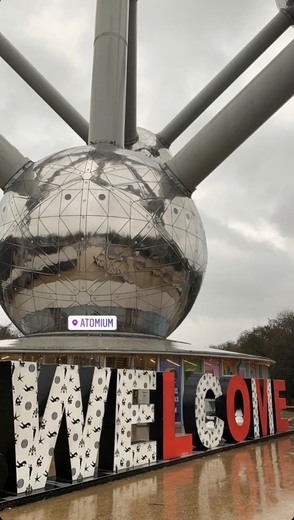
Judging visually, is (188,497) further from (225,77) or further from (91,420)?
(225,77)

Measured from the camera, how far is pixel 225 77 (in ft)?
88.0

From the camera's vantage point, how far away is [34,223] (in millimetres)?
17219

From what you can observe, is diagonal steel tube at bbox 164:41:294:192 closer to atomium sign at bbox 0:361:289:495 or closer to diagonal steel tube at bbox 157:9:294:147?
atomium sign at bbox 0:361:289:495

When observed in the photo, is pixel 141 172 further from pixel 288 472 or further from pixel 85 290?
pixel 288 472

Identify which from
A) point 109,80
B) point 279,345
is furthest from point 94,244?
point 279,345

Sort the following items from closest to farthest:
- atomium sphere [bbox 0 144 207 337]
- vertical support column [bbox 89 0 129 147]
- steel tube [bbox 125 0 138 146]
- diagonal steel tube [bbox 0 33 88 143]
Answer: atomium sphere [bbox 0 144 207 337]
vertical support column [bbox 89 0 129 147]
diagonal steel tube [bbox 0 33 88 143]
steel tube [bbox 125 0 138 146]

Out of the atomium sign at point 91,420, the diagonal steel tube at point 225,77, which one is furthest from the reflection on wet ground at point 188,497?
the diagonal steel tube at point 225,77

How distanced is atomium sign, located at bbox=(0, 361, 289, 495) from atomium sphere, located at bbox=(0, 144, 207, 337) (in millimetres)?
5456

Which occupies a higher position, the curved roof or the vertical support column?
the vertical support column

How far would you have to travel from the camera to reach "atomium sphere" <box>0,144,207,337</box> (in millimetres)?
16688

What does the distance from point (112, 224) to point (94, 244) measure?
3.04 ft

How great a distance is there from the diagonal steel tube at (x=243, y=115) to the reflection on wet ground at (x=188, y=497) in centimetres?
1121

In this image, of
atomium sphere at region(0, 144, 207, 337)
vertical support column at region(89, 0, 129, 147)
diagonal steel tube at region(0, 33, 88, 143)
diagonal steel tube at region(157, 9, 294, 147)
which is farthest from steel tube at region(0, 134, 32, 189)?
diagonal steel tube at region(157, 9, 294, 147)

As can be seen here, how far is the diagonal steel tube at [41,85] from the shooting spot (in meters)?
25.0
